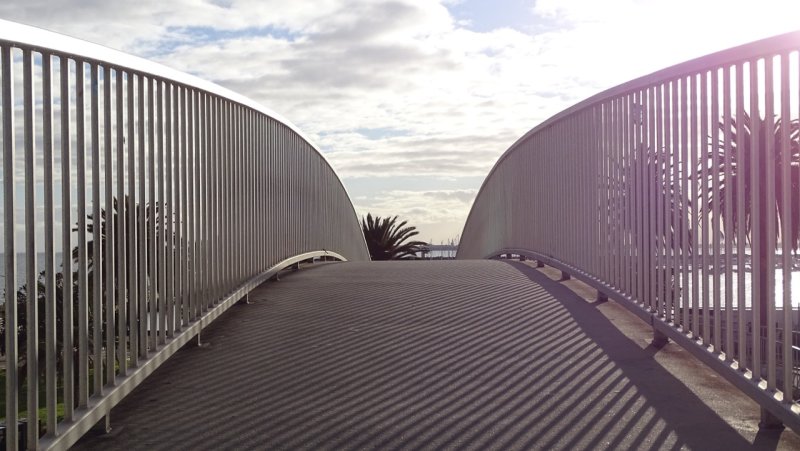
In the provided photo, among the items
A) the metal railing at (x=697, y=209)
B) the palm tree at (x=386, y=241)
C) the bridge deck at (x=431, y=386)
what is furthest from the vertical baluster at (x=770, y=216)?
the palm tree at (x=386, y=241)

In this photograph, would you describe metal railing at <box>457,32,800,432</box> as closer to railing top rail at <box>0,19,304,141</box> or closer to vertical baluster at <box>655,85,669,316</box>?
vertical baluster at <box>655,85,669,316</box>

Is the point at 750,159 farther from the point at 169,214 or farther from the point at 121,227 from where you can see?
the point at 169,214

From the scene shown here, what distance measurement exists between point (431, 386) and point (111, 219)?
2030mm

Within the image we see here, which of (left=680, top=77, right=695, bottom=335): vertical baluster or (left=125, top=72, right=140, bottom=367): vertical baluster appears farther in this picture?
(left=680, top=77, right=695, bottom=335): vertical baluster

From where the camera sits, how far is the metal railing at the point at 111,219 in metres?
3.15

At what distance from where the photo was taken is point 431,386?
498 cm

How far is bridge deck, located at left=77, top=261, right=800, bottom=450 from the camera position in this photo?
4137mm

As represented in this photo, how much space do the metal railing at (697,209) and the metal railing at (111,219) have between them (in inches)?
117

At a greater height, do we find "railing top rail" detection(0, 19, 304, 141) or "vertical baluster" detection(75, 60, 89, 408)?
"railing top rail" detection(0, 19, 304, 141)

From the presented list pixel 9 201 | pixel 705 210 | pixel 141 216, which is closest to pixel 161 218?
pixel 141 216

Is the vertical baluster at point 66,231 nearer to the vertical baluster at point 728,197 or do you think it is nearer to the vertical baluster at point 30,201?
the vertical baluster at point 30,201

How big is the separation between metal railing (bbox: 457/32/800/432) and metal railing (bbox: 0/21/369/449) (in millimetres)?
2970

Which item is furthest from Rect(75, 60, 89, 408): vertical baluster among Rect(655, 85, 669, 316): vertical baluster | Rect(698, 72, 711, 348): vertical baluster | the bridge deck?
Rect(655, 85, 669, 316): vertical baluster

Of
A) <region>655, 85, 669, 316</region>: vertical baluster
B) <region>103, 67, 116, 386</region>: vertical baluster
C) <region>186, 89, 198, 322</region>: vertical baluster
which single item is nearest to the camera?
<region>103, 67, 116, 386</region>: vertical baluster
